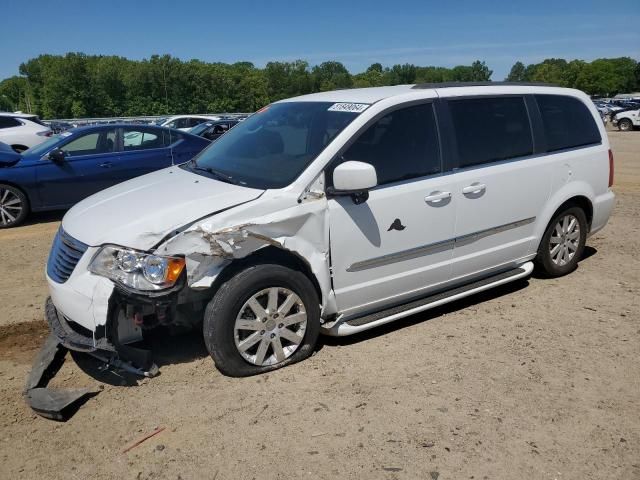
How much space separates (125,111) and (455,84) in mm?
82057

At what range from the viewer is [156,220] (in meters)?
3.54

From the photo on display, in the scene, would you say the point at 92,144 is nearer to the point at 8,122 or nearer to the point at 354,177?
the point at 354,177

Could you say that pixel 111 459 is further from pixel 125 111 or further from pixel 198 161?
pixel 125 111

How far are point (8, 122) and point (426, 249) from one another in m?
14.5

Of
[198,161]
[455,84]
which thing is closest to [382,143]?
[455,84]

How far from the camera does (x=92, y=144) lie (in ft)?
29.8

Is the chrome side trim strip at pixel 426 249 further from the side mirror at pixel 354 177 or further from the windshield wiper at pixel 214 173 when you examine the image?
the windshield wiper at pixel 214 173

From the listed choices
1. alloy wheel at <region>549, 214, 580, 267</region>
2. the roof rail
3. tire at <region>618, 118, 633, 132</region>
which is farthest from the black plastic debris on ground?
tire at <region>618, 118, 633, 132</region>

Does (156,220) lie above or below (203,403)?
above

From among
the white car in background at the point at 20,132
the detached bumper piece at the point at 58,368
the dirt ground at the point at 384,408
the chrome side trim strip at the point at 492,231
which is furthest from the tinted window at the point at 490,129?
the white car in background at the point at 20,132

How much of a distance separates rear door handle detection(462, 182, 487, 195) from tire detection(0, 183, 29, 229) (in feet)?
23.2

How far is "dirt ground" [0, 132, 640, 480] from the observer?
2.97 m

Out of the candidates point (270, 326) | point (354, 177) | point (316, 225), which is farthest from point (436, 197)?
point (270, 326)

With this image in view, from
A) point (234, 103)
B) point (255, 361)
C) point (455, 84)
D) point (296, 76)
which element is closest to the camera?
point (255, 361)
